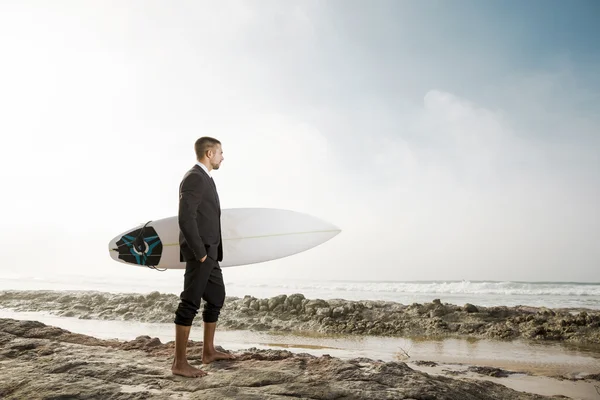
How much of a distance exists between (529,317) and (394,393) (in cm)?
528

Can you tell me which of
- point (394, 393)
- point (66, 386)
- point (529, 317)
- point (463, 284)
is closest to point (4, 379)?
point (66, 386)

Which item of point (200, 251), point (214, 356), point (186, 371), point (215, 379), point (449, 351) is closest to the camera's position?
point (215, 379)

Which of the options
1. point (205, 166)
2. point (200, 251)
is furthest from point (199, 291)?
point (205, 166)

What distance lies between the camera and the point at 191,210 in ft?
10.0

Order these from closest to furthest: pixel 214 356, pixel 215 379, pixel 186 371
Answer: pixel 215 379
pixel 186 371
pixel 214 356

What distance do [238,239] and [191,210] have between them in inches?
97.8

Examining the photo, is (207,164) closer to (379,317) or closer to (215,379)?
(215,379)

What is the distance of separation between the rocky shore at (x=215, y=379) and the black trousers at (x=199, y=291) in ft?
1.26

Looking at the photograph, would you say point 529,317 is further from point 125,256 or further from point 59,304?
point 59,304

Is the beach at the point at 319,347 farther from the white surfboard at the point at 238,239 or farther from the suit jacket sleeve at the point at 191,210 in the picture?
the white surfboard at the point at 238,239

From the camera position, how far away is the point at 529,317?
21.5 ft

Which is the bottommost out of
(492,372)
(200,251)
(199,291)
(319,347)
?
(319,347)

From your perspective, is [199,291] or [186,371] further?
[199,291]

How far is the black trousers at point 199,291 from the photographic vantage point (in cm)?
301
